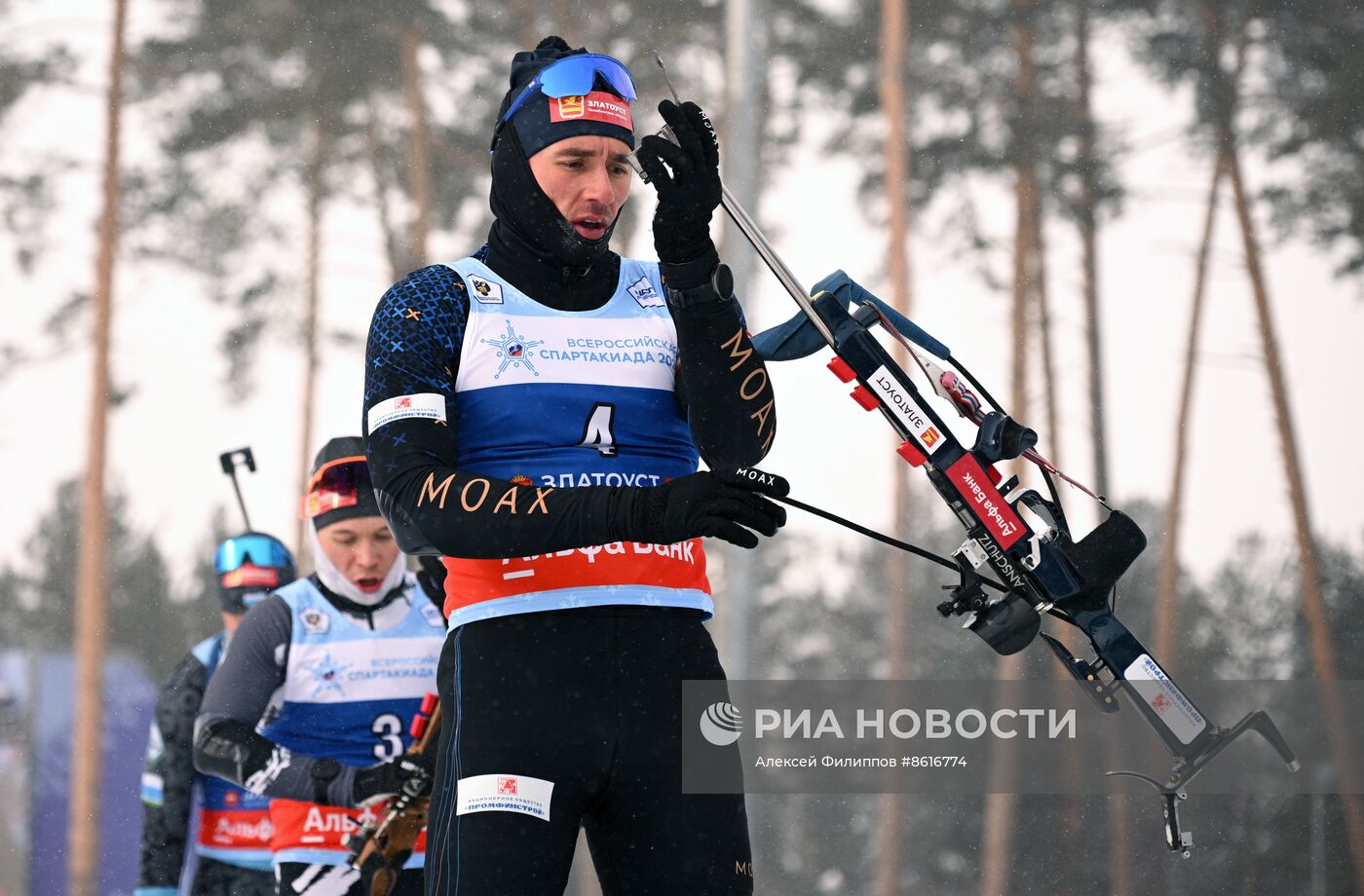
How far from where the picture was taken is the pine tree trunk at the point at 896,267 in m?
10.4

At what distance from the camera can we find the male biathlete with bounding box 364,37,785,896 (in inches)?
86.3

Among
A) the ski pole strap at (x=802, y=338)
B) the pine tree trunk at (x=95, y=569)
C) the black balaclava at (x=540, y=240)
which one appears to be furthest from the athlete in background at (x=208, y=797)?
the pine tree trunk at (x=95, y=569)

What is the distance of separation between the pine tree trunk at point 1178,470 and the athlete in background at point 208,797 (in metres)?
6.38

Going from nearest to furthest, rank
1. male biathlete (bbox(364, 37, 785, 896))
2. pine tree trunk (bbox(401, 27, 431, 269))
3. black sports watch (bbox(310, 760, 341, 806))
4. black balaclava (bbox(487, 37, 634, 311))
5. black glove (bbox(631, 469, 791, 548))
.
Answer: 1. black glove (bbox(631, 469, 791, 548))
2. male biathlete (bbox(364, 37, 785, 896))
3. black balaclava (bbox(487, 37, 634, 311))
4. black sports watch (bbox(310, 760, 341, 806))
5. pine tree trunk (bbox(401, 27, 431, 269))

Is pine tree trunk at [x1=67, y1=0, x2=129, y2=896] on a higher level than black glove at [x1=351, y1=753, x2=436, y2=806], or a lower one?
higher

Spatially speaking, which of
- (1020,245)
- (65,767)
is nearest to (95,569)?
(65,767)

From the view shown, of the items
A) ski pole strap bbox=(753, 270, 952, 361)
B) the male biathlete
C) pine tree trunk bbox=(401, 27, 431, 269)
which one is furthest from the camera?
pine tree trunk bbox=(401, 27, 431, 269)

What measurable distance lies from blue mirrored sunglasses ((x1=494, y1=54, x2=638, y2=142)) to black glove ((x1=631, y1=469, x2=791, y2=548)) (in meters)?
0.83

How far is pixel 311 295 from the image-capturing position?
442 inches

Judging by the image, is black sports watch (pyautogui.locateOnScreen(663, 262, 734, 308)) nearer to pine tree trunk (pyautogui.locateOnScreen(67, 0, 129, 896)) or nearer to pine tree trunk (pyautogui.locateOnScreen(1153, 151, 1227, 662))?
pine tree trunk (pyautogui.locateOnScreen(1153, 151, 1227, 662))

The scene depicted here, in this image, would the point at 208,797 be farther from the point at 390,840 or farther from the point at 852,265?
the point at 852,265

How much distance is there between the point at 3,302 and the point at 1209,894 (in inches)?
370

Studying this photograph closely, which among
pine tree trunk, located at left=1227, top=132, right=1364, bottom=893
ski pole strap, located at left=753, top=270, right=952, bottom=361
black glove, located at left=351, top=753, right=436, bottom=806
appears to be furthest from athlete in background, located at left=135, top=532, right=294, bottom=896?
pine tree trunk, located at left=1227, top=132, right=1364, bottom=893

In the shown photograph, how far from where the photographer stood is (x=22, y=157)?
1136 cm
